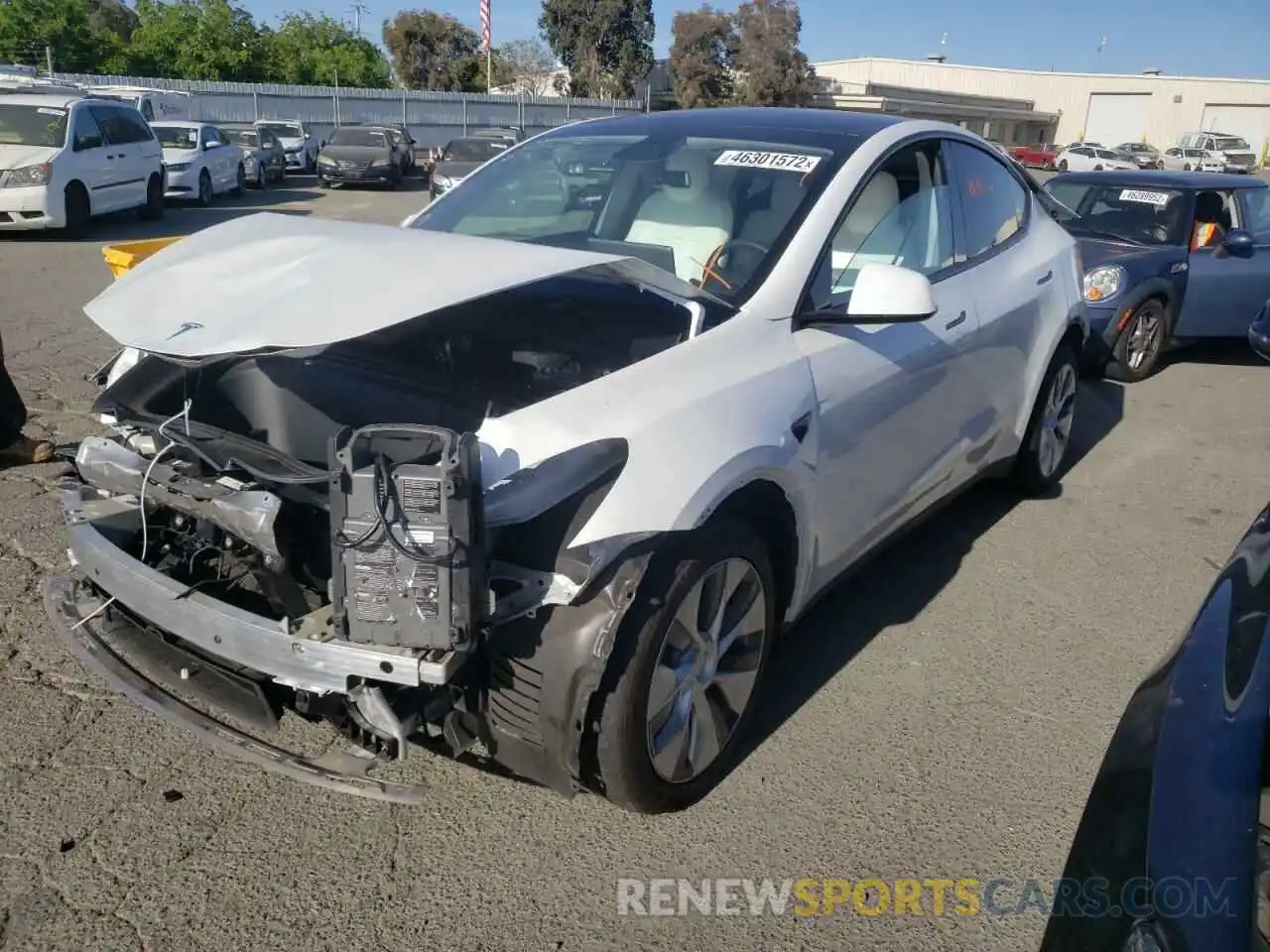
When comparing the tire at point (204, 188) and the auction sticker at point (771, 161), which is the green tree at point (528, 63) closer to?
the tire at point (204, 188)

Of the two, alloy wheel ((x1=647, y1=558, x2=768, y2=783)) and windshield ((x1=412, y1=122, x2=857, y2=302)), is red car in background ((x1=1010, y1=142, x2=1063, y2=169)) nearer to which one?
windshield ((x1=412, y1=122, x2=857, y2=302))

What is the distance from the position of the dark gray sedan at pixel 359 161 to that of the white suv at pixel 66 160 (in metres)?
8.57

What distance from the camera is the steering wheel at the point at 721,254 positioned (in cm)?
330

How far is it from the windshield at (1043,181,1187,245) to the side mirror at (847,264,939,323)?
6.10 metres

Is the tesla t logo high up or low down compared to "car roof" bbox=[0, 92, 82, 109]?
down

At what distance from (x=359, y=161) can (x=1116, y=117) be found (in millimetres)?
64597

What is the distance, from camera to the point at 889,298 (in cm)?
309

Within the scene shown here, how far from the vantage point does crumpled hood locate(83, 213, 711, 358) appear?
2.48 metres

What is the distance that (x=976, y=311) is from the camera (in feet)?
13.4

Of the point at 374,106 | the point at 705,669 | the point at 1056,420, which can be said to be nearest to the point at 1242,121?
the point at 374,106

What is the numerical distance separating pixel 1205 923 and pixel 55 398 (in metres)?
6.78

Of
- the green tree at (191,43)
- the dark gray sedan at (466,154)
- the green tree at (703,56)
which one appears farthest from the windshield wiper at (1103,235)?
the green tree at (703,56)

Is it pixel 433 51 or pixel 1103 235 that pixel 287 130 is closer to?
pixel 1103 235

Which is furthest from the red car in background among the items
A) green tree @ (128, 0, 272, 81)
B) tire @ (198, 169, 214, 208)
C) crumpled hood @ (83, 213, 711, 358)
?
crumpled hood @ (83, 213, 711, 358)
